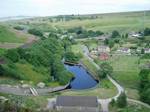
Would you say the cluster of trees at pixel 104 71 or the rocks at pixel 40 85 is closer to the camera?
the rocks at pixel 40 85

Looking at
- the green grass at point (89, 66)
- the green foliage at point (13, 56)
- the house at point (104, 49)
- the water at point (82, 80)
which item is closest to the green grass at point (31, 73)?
the green foliage at point (13, 56)

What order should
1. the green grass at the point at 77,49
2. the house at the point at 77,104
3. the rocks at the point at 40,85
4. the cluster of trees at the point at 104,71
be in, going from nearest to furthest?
the house at the point at 77,104, the rocks at the point at 40,85, the cluster of trees at the point at 104,71, the green grass at the point at 77,49

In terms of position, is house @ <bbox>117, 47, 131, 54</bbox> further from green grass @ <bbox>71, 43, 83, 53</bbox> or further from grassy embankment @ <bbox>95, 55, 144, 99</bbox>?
green grass @ <bbox>71, 43, 83, 53</bbox>

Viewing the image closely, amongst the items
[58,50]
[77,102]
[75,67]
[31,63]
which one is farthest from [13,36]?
[77,102]

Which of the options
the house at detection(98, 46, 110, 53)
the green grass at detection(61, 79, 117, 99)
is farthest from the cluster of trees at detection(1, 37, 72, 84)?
the house at detection(98, 46, 110, 53)

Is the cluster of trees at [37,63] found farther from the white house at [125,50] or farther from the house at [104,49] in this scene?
the white house at [125,50]

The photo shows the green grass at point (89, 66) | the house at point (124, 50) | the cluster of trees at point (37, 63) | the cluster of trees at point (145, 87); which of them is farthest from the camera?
the house at point (124, 50)

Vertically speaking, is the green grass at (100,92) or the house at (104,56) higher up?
the green grass at (100,92)
